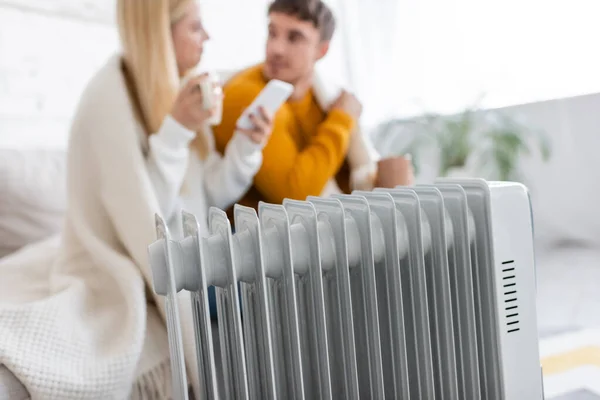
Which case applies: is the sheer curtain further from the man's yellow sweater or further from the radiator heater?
the radiator heater

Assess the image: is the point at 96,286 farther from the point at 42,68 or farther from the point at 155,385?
the point at 42,68

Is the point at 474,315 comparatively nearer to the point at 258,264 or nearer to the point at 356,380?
the point at 356,380

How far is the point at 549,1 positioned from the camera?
1835mm

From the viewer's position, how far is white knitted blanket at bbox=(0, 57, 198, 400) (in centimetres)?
81

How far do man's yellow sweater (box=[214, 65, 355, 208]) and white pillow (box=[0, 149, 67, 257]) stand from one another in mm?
405

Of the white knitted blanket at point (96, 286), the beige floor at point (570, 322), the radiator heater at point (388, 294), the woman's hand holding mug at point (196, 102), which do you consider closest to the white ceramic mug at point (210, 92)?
the woman's hand holding mug at point (196, 102)

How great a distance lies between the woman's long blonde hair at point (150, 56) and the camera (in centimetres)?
118

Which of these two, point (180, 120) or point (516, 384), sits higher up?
point (180, 120)

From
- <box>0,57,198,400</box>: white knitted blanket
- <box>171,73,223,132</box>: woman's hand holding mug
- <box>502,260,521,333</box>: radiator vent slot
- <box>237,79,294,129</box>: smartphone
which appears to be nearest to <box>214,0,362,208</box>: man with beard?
<box>237,79,294,129</box>: smartphone

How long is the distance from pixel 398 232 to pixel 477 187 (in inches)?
5.1

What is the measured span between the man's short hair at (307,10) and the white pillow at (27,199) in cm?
69

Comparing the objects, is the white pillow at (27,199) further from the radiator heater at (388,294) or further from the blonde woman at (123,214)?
the radiator heater at (388,294)

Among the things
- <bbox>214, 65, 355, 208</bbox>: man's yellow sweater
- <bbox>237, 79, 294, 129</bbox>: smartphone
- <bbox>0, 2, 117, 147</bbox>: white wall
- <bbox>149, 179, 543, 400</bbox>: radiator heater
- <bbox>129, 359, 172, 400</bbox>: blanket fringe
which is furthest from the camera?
<bbox>0, 2, 117, 147</bbox>: white wall

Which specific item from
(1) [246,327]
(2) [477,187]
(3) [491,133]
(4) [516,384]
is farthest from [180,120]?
(3) [491,133]
